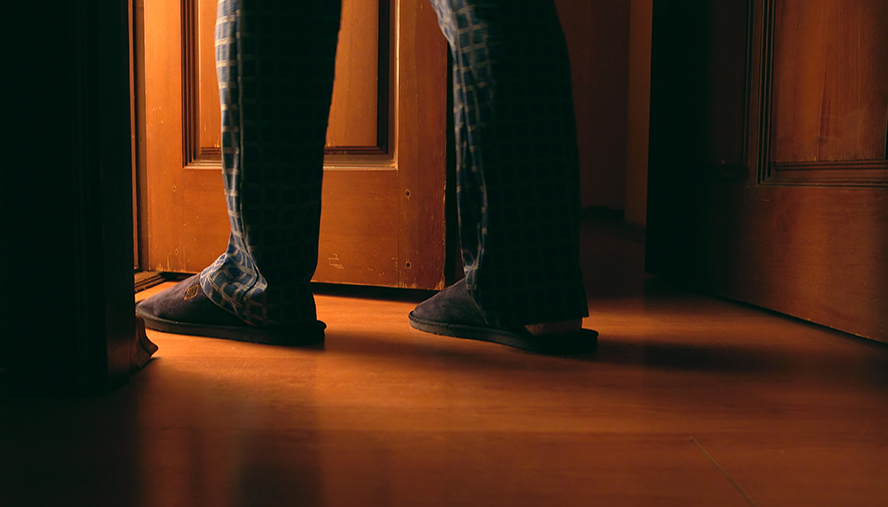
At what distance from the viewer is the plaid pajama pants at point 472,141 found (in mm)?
754

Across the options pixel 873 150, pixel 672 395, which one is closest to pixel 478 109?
pixel 672 395

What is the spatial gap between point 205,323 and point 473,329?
0.36m

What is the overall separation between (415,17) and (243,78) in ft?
1.67

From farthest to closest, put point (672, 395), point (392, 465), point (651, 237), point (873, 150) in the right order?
point (651, 237)
point (873, 150)
point (672, 395)
point (392, 465)

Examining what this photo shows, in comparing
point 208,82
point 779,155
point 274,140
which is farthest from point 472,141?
point 208,82

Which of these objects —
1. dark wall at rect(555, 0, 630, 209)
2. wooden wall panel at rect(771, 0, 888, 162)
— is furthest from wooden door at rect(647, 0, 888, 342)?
dark wall at rect(555, 0, 630, 209)

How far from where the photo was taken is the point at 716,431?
1.86 feet

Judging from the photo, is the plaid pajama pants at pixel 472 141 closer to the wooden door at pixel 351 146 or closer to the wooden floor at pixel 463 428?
the wooden floor at pixel 463 428

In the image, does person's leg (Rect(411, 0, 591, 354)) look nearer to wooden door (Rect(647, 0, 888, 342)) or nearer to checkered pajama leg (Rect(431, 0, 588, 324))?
checkered pajama leg (Rect(431, 0, 588, 324))

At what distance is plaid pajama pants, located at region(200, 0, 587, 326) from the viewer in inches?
29.7

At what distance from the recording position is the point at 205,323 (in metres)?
0.87

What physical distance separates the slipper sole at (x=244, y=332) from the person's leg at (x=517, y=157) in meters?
0.23

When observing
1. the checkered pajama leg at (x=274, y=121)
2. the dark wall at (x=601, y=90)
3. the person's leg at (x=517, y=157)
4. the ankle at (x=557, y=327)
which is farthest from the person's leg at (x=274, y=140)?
the dark wall at (x=601, y=90)

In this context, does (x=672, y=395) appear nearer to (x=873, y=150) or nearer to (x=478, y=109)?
(x=478, y=109)
